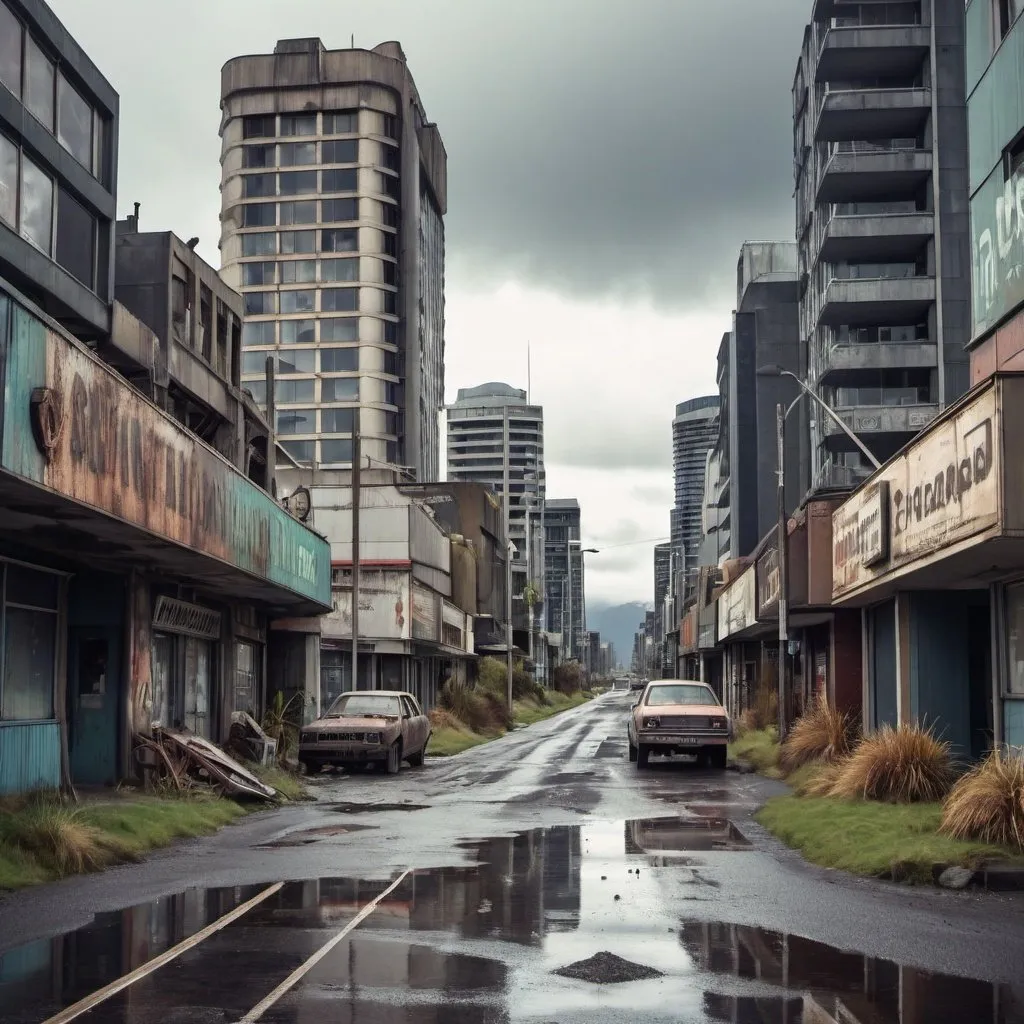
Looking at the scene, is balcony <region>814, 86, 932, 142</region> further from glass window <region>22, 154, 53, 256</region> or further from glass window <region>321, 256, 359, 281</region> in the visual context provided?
glass window <region>321, 256, 359, 281</region>

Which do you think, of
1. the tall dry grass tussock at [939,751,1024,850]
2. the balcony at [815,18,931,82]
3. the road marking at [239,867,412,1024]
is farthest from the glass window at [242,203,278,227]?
the road marking at [239,867,412,1024]

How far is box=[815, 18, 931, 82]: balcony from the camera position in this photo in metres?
63.2

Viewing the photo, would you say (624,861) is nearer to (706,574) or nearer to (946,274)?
(946,274)

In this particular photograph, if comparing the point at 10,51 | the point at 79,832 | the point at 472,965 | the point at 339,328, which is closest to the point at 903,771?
the point at 79,832

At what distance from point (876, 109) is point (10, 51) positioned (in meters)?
47.5

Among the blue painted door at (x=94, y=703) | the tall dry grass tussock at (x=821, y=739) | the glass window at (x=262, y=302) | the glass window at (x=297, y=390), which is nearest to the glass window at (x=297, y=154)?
the glass window at (x=262, y=302)

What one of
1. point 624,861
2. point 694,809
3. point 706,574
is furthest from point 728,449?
point 624,861

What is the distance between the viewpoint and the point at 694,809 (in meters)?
21.2

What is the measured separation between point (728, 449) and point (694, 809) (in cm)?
8485

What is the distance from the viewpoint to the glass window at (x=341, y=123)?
10938cm

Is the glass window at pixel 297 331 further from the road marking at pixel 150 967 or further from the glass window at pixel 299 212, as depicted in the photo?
the road marking at pixel 150 967

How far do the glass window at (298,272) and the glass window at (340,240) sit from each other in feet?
5.07

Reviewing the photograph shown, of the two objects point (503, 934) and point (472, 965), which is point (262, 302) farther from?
point (472, 965)

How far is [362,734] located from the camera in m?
28.6
